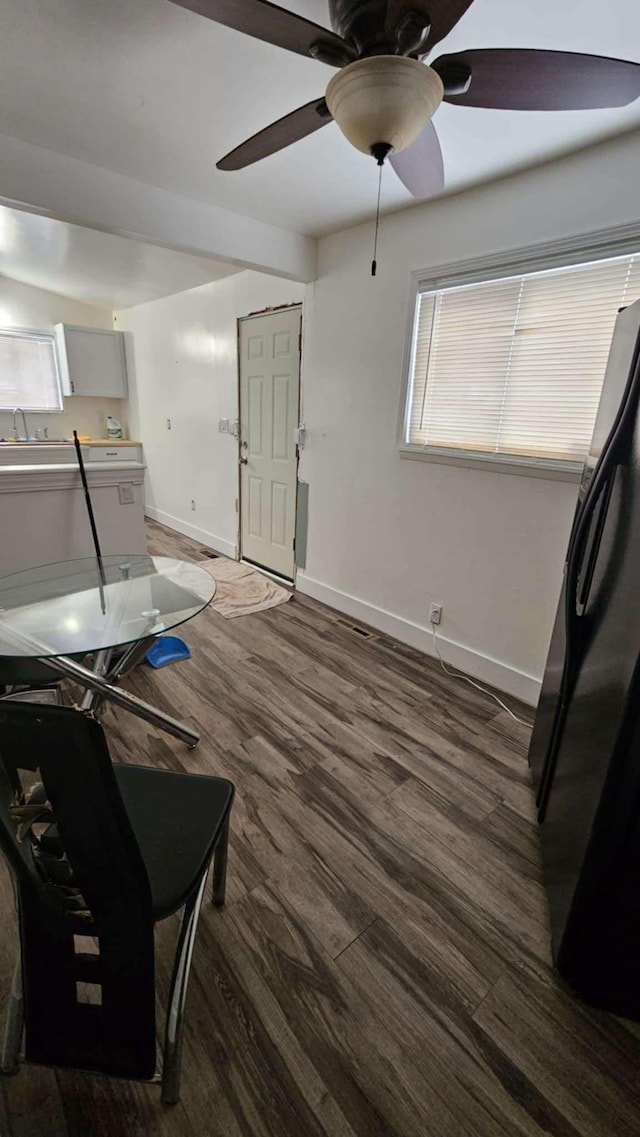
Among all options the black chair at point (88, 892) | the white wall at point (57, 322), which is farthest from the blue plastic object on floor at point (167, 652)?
the white wall at point (57, 322)

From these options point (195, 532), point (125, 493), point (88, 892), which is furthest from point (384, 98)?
point (195, 532)

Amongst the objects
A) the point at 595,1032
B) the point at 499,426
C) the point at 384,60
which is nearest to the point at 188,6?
the point at 384,60

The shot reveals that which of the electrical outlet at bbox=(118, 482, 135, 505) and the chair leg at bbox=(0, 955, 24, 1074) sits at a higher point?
the electrical outlet at bbox=(118, 482, 135, 505)

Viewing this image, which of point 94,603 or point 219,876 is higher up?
point 94,603

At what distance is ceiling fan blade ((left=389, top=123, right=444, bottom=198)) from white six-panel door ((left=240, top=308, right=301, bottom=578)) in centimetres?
181

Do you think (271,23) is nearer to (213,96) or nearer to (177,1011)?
(213,96)

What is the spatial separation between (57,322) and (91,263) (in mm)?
1881

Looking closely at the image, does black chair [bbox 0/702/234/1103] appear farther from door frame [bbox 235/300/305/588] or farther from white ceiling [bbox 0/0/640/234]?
door frame [bbox 235/300/305/588]

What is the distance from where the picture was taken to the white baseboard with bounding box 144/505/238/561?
4.44 metres

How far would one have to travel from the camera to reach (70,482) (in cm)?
249

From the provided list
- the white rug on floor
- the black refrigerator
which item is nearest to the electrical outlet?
the white rug on floor

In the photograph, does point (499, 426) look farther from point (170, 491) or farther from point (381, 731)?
point (170, 491)

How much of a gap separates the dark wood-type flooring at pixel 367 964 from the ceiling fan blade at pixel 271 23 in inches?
83.6

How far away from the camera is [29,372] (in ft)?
17.3
